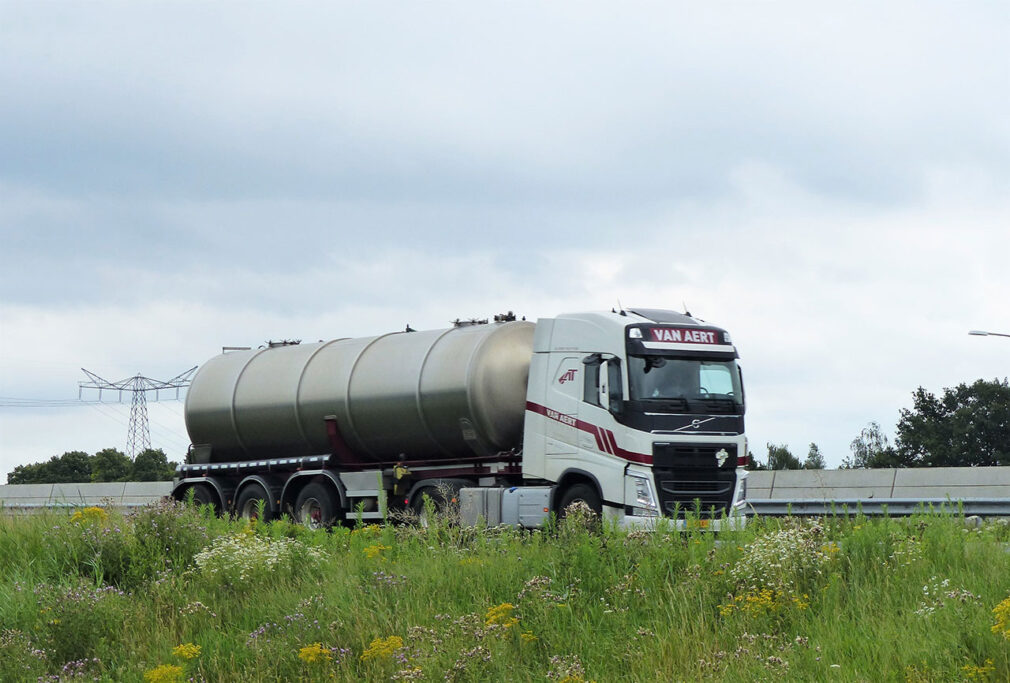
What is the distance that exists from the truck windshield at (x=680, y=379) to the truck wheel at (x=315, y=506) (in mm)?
6979

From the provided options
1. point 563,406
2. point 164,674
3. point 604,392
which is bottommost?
point 164,674

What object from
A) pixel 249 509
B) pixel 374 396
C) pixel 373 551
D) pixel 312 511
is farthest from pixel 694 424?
pixel 249 509

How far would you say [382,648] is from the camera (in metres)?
8.19

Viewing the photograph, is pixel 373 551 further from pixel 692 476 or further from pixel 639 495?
pixel 692 476

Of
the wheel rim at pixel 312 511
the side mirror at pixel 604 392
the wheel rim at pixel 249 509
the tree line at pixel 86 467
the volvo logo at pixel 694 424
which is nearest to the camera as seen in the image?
the volvo logo at pixel 694 424

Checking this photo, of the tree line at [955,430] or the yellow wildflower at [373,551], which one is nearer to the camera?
the yellow wildflower at [373,551]

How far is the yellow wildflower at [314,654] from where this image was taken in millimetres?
8328

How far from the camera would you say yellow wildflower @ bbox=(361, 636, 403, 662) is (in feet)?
26.8

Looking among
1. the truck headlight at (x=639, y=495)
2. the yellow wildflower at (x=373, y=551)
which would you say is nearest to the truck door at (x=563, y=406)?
the truck headlight at (x=639, y=495)

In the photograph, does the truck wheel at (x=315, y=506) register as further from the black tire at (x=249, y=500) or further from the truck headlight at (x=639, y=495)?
the truck headlight at (x=639, y=495)

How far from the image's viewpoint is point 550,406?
17750mm

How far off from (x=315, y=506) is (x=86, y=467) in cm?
5494

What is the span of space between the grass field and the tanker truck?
9.63ft

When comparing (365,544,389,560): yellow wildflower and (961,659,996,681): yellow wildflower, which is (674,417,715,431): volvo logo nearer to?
(365,544,389,560): yellow wildflower
